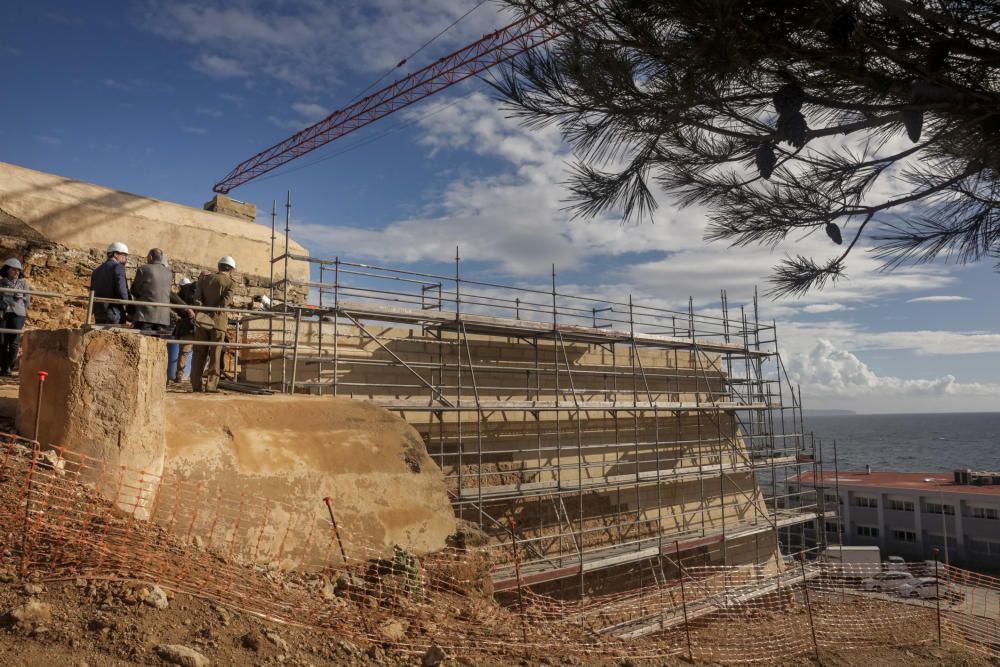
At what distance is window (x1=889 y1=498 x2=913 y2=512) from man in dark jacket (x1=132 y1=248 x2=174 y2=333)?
4032 centimetres

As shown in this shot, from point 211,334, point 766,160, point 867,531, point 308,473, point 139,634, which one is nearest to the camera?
point 139,634

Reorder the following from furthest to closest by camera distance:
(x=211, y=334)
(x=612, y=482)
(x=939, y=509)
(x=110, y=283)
Result: 1. (x=939, y=509)
2. (x=612, y=482)
3. (x=211, y=334)
4. (x=110, y=283)

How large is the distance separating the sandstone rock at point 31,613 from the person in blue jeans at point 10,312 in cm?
607

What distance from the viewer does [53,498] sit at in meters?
4.82

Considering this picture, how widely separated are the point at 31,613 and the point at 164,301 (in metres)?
4.63

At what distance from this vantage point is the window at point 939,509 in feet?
114

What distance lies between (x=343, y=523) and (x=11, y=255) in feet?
27.4

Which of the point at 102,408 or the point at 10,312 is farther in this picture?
the point at 10,312

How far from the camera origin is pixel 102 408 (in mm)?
5312

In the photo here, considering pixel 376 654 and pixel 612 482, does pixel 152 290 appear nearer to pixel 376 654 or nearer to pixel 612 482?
pixel 376 654

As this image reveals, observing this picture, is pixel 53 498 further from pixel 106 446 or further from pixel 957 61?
pixel 957 61

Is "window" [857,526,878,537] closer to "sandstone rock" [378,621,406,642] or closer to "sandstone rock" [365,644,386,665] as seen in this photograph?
"sandstone rock" [378,621,406,642]

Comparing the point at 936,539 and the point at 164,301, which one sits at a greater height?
the point at 164,301

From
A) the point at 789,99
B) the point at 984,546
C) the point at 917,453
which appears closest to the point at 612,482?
the point at 789,99
